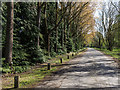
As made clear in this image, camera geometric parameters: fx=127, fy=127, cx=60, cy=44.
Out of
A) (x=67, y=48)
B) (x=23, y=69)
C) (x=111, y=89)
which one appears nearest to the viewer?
(x=111, y=89)

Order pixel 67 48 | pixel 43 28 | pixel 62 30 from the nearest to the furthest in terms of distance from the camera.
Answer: pixel 43 28, pixel 62 30, pixel 67 48

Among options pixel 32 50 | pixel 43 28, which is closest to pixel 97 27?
pixel 43 28

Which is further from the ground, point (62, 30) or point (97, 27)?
point (97, 27)

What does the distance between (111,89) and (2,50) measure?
9.94 meters

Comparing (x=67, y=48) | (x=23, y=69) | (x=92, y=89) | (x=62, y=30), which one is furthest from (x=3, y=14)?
→ (x=67, y=48)

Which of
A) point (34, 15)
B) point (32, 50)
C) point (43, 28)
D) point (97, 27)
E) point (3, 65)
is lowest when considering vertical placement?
point (3, 65)

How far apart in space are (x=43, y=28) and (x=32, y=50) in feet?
20.5

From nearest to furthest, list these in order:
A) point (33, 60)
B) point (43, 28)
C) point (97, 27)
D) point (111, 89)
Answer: point (111, 89), point (33, 60), point (43, 28), point (97, 27)

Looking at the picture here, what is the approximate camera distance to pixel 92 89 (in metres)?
5.78

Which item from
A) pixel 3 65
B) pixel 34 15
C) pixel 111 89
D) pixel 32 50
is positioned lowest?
pixel 111 89

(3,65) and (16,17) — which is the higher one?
(16,17)

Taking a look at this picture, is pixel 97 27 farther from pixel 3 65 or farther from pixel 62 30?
pixel 3 65

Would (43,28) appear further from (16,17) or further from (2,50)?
(2,50)

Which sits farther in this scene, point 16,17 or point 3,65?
point 16,17
